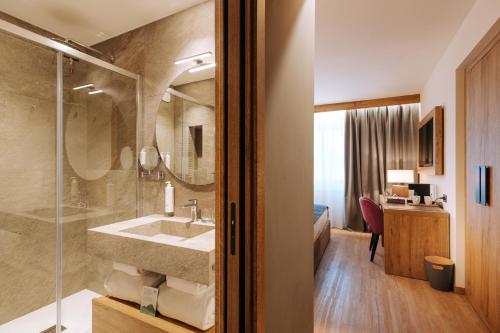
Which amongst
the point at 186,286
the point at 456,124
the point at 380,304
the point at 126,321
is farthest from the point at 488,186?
the point at 126,321

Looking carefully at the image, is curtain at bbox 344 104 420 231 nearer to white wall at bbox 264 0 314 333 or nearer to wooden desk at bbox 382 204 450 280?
wooden desk at bbox 382 204 450 280

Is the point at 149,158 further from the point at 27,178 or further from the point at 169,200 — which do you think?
the point at 27,178

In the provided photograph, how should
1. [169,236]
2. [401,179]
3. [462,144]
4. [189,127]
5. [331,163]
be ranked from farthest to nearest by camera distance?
[331,163]
[401,179]
[462,144]
[189,127]
[169,236]

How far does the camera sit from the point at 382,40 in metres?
2.70

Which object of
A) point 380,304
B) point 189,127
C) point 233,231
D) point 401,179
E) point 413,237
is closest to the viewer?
point 233,231

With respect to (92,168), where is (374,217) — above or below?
below

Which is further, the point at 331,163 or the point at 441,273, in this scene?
the point at 331,163

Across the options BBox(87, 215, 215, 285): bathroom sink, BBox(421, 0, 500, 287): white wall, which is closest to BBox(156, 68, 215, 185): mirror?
BBox(87, 215, 215, 285): bathroom sink

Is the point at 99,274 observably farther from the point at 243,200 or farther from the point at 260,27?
the point at 260,27

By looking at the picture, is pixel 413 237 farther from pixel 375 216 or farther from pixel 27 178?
pixel 27 178

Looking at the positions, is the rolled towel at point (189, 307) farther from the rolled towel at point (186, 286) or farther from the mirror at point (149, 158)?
the mirror at point (149, 158)

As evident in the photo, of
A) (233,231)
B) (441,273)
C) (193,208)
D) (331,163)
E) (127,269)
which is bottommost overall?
(441,273)

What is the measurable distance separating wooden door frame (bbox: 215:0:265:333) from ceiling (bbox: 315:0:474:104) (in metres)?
1.74

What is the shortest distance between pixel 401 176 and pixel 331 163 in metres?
1.40
